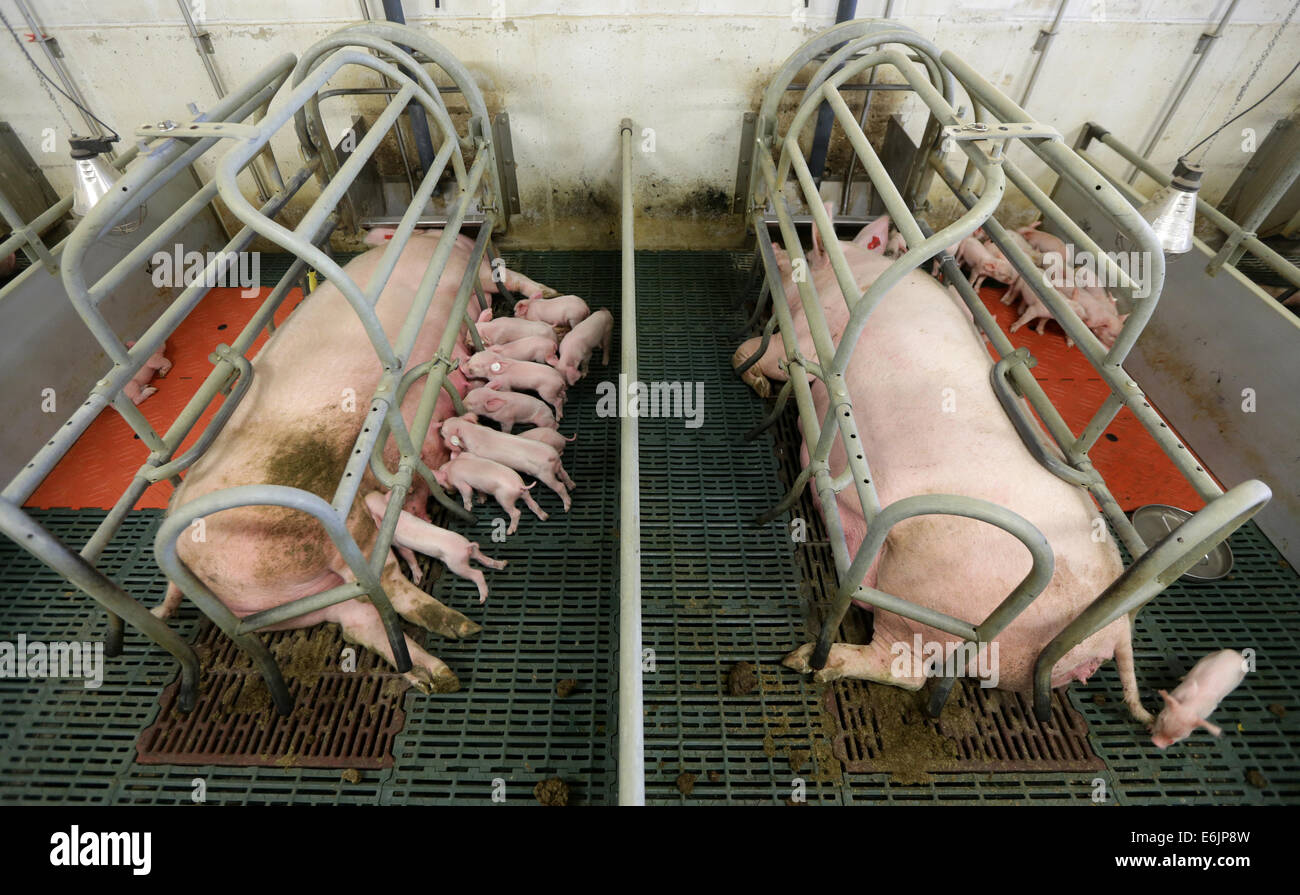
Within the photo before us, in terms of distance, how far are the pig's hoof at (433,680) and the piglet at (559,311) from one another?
2.13 meters

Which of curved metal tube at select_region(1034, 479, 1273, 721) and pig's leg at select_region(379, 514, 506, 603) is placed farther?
pig's leg at select_region(379, 514, 506, 603)

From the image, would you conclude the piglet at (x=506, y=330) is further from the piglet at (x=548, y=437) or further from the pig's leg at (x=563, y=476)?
the pig's leg at (x=563, y=476)

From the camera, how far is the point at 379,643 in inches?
104

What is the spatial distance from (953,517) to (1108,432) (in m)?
1.94

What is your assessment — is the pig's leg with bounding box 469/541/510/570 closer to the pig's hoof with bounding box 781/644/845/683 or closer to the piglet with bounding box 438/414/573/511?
the piglet with bounding box 438/414/573/511

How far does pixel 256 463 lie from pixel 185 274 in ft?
9.51

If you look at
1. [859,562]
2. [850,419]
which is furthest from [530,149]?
[859,562]

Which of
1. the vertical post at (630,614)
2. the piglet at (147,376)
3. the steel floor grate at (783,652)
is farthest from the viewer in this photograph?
the piglet at (147,376)

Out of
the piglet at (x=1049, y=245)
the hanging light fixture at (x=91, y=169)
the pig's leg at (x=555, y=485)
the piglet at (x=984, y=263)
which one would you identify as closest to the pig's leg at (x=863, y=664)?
the pig's leg at (x=555, y=485)

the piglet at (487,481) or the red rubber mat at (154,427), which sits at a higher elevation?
the piglet at (487,481)

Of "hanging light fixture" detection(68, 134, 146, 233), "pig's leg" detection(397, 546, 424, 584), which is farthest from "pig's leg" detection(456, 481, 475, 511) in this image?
"hanging light fixture" detection(68, 134, 146, 233)

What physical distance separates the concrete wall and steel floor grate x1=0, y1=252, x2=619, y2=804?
Result: 2571 millimetres

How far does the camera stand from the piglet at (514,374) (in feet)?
11.4

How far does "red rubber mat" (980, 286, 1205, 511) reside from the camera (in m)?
3.40
